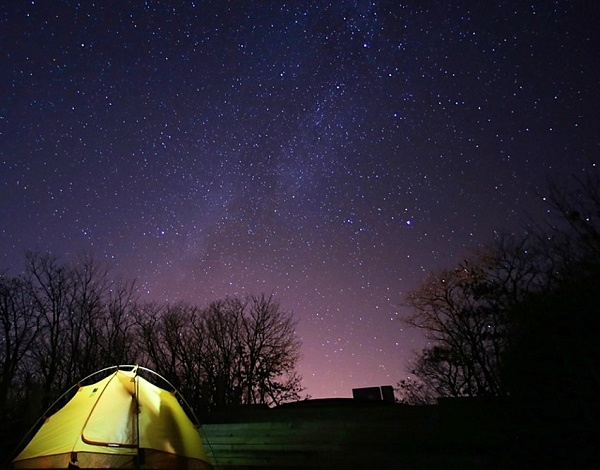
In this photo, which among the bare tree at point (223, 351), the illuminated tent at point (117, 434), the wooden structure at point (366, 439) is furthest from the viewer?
the bare tree at point (223, 351)

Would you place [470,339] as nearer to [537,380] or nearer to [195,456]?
[537,380]

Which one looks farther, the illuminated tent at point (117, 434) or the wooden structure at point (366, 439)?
the wooden structure at point (366, 439)

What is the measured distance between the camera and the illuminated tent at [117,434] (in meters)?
5.68

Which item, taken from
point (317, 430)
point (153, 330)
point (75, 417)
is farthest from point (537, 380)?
point (153, 330)

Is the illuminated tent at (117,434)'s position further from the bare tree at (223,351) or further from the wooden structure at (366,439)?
the bare tree at (223,351)

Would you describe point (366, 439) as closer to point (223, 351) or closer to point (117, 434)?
point (117, 434)

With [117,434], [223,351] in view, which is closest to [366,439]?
[117,434]

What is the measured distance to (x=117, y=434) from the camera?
5.86 m

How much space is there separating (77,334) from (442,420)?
24.3 m

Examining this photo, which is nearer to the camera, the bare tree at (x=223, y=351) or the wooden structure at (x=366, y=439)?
the wooden structure at (x=366, y=439)

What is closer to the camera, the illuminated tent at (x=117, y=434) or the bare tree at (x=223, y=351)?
the illuminated tent at (x=117, y=434)

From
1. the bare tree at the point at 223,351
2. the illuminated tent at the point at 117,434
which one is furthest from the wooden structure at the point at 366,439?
the bare tree at the point at 223,351

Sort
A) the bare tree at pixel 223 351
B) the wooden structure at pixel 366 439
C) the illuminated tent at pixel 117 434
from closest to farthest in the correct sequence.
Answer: the illuminated tent at pixel 117 434 < the wooden structure at pixel 366 439 < the bare tree at pixel 223 351

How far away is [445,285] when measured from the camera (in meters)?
22.2
